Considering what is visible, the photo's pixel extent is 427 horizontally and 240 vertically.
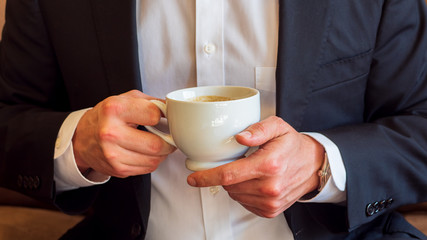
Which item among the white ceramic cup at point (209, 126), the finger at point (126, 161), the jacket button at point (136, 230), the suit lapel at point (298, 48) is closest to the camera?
the white ceramic cup at point (209, 126)

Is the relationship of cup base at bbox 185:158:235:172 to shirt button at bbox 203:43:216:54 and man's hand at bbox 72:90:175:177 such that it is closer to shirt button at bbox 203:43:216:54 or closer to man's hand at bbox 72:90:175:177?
man's hand at bbox 72:90:175:177

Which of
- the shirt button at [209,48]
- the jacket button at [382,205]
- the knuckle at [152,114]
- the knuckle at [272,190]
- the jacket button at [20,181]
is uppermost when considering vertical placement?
the shirt button at [209,48]

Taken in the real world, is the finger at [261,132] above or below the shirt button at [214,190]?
above

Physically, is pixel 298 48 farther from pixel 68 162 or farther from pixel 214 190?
pixel 68 162

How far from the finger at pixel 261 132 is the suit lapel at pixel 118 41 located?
1.14ft

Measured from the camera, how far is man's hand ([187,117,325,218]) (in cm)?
59

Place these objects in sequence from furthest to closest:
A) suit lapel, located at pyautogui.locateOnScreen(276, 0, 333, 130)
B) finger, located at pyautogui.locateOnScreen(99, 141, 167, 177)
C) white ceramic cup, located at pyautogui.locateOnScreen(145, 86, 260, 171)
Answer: suit lapel, located at pyautogui.locateOnScreen(276, 0, 333, 130) < finger, located at pyautogui.locateOnScreen(99, 141, 167, 177) < white ceramic cup, located at pyautogui.locateOnScreen(145, 86, 260, 171)

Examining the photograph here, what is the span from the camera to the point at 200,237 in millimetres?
911

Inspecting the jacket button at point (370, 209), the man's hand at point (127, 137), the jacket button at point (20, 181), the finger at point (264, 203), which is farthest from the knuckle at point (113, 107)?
the jacket button at point (370, 209)

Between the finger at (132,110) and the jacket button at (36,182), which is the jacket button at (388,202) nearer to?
the finger at (132,110)

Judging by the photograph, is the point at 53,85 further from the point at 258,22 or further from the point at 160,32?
the point at 258,22

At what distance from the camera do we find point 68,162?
2.60ft

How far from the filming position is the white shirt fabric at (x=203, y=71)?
82 centimetres

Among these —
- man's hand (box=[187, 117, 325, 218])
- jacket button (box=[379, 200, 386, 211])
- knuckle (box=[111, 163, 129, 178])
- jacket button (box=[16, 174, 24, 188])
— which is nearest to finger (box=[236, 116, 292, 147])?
man's hand (box=[187, 117, 325, 218])
